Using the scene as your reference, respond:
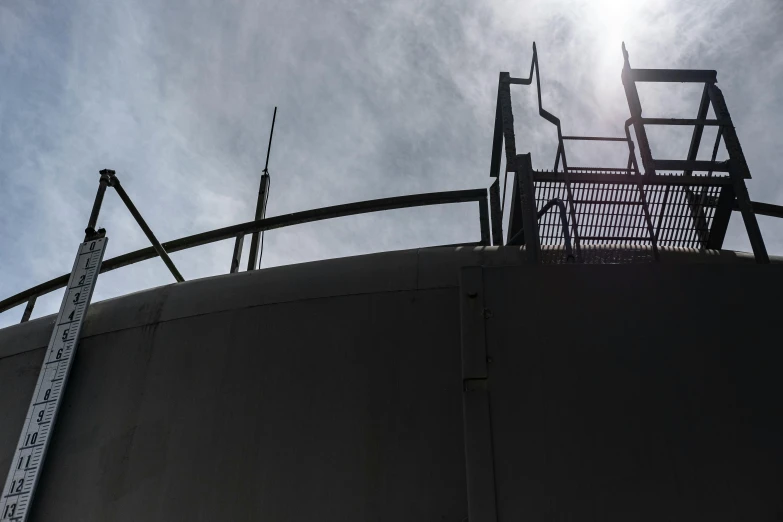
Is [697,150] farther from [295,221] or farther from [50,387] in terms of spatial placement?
[50,387]

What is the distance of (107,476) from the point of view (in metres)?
4.53

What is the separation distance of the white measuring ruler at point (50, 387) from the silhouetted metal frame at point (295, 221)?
724 millimetres

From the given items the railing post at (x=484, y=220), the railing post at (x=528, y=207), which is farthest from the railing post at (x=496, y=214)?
the railing post at (x=528, y=207)

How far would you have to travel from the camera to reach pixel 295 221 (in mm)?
6078

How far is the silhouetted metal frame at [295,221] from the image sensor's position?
18.0ft

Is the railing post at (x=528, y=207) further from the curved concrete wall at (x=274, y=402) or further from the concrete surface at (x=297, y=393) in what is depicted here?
the curved concrete wall at (x=274, y=402)

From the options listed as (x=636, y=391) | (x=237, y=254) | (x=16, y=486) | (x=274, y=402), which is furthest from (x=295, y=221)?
(x=636, y=391)

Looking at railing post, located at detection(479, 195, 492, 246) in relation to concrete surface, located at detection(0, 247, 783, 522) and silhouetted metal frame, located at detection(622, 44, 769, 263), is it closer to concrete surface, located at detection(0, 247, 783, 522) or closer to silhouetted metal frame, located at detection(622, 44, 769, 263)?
concrete surface, located at detection(0, 247, 783, 522)

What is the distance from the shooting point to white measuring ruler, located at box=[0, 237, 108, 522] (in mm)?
4637

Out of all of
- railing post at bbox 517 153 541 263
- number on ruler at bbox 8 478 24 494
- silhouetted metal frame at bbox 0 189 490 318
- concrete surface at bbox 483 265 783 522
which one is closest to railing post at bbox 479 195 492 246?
silhouetted metal frame at bbox 0 189 490 318

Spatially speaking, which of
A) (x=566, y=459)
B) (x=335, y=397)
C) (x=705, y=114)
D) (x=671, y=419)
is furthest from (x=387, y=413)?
(x=705, y=114)

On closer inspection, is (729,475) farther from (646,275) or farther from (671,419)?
(646,275)

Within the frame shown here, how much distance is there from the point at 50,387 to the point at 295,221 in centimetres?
230

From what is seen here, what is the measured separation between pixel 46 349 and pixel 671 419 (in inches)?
177
